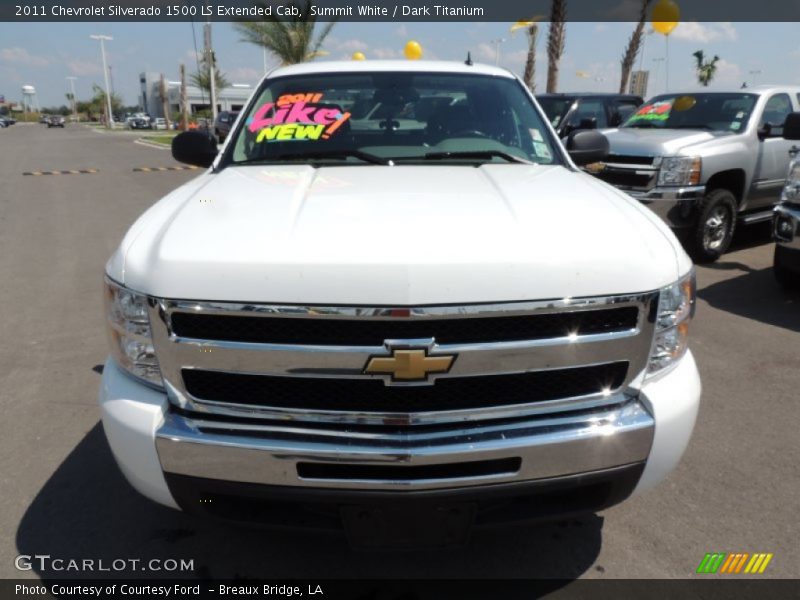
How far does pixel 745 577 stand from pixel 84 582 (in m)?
2.45

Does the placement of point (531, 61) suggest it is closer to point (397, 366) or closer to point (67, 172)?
point (67, 172)

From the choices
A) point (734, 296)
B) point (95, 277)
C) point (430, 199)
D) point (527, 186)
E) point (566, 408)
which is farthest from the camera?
point (95, 277)

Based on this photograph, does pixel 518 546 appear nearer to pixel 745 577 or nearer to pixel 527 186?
pixel 745 577

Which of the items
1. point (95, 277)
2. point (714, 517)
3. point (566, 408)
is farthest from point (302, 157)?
point (95, 277)

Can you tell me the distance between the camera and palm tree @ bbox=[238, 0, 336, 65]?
23.9m

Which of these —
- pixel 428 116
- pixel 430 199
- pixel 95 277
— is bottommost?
pixel 95 277

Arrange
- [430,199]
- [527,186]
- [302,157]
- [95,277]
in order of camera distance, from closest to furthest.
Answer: [430,199], [527,186], [302,157], [95,277]

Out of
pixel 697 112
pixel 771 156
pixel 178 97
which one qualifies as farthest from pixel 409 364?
pixel 178 97

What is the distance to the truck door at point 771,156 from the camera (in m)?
7.19

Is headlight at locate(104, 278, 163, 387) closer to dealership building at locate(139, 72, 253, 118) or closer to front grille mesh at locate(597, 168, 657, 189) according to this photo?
front grille mesh at locate(597, 168, 657, 189)

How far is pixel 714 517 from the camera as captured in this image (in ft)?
8.75

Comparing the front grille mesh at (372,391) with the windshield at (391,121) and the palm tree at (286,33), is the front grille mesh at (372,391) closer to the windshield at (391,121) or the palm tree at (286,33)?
the windshield at (391,121)

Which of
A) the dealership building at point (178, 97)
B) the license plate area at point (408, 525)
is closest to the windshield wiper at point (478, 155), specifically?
the license plate area at point (408, 525)

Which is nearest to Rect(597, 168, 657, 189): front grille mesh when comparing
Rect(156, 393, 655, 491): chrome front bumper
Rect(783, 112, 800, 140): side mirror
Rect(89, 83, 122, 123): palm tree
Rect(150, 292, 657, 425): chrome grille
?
Rect(783, 112, 800, 140): side mirror
